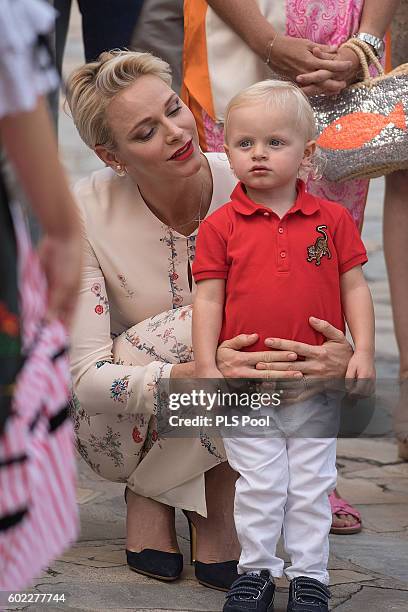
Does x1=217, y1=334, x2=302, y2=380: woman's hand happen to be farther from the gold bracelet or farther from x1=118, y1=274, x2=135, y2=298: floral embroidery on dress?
the gold bracelet

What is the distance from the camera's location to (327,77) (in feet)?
9.57

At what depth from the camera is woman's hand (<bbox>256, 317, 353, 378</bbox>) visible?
93.3 inches

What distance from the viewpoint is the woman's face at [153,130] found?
258cm

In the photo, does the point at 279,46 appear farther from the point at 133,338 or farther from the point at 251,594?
the point at 251,594

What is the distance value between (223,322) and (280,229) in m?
0.21

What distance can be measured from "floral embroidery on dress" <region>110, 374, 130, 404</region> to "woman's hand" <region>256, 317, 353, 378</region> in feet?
1.00

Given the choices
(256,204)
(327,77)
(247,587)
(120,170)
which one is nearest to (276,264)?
(256,204)

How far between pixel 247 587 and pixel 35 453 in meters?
1.02

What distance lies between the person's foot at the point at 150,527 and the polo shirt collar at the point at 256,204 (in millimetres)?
665

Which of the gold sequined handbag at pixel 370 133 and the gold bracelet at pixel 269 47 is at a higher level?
the gold bracelet at pixel 269 47

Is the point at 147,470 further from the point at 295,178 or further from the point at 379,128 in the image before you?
the point at 379,128

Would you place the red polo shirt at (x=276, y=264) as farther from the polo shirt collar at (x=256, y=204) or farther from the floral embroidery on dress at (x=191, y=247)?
the floral embroidery on dress at (x=191, y=247)

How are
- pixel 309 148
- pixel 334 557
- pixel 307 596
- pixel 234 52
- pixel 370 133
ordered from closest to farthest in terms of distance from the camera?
pixel 307 596 < pixel 309 148 < pixel 334 557 < pixel 370 133 < pixel 234 52

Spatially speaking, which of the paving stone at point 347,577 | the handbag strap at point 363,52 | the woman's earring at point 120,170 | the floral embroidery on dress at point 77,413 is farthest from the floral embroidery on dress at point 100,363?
the handbag strap at point 363,52
